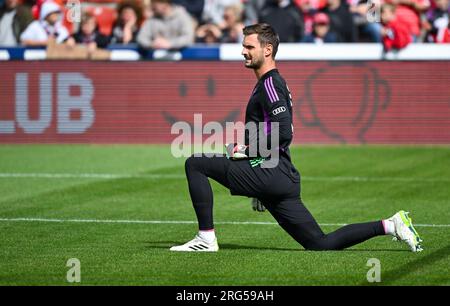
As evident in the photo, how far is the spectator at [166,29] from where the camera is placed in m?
22.0

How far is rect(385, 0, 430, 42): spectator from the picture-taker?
861 inches

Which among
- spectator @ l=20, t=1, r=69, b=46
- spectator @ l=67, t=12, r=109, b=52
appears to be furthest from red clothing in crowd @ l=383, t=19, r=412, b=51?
spectator @ l=20, t=1, r=69, b=46

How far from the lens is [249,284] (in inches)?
320

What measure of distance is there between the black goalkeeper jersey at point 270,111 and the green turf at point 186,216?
1044 millimetres

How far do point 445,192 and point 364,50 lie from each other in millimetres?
6960

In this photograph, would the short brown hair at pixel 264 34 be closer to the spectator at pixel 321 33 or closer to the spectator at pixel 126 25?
the spectator at pixel 321 33

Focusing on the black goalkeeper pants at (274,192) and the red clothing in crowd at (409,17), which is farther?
the red clothing in crowd at (409,17)

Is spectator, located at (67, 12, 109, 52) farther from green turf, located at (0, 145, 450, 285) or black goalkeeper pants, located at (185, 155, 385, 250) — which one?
black goalkeeper pants, located at (185, 155, 385, 250)

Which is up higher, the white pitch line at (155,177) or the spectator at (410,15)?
the spectator at (410,15)

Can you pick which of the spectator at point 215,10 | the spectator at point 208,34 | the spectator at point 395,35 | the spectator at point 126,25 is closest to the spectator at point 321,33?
the spectator at point 395,35

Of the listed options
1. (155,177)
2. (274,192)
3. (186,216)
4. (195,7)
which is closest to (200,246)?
(274,192)

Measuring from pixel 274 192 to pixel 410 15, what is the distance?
13.4m

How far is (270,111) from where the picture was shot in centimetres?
931

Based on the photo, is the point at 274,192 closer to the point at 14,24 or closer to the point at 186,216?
the point at 186,216
